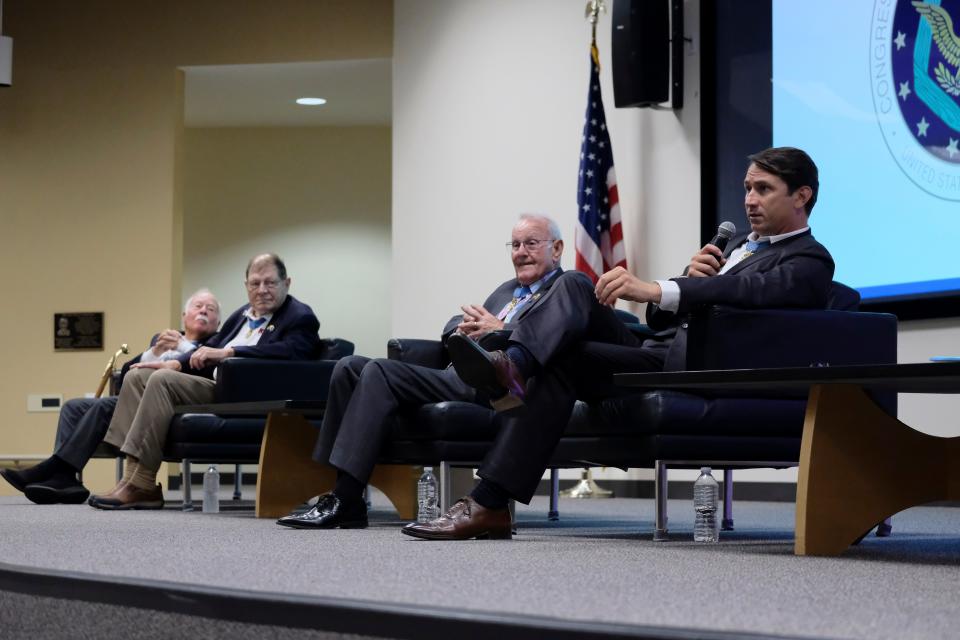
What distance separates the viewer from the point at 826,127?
5887 mm

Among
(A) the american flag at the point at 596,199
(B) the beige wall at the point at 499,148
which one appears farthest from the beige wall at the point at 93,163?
(A) the american flag at the point at 596,199

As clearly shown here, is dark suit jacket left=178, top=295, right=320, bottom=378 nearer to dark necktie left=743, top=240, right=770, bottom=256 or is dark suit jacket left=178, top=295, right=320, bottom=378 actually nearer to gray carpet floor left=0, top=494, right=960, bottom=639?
gray carpet floor left=0, top=494, right=960, bottom=639

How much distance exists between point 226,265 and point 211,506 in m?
6.01

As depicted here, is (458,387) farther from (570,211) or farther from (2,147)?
(2,147)

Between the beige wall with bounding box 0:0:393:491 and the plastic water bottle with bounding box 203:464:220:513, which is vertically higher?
the beige wall with bounding box 0:0:393:491

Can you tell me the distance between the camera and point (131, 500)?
5621 mm

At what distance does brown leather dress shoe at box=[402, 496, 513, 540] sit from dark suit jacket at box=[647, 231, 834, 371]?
0.64m

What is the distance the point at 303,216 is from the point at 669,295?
26.8ft

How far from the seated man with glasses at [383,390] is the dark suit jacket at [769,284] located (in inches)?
16.5

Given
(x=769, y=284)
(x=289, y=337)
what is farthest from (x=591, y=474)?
(x=769, y=284)

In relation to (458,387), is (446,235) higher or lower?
higher

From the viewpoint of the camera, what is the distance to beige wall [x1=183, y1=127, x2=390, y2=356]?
37.3 feet

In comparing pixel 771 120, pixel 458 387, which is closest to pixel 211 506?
pixel 458 387

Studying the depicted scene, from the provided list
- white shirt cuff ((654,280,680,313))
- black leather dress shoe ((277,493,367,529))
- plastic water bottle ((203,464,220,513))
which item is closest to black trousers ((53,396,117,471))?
plastic water bottle ((203,464,220,513))
